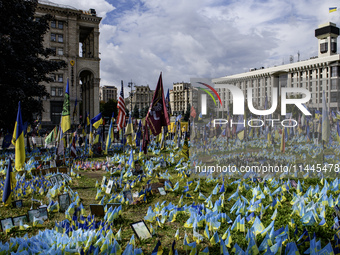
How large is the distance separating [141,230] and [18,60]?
705 inches

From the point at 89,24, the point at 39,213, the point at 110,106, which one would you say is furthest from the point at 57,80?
the point at 39,213

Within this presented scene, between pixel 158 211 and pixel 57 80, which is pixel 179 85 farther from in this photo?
pixel 158 211

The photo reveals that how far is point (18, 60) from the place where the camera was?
19.1 metres

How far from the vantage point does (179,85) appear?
467 feet

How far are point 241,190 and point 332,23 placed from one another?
79.9 m

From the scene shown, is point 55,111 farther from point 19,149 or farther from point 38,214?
point 38,214

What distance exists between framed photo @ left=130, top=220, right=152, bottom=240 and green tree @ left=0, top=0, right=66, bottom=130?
16089 mm

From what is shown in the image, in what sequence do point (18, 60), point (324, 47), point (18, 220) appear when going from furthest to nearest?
1. point (324, 47)
2. point (18, 60)
3. point (18, 220)

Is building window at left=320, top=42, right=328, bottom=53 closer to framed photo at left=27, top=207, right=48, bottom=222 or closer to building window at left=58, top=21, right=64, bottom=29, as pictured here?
building window at left=58, top=21, right=64, bottom=29

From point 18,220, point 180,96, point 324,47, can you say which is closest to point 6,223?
point 18,220

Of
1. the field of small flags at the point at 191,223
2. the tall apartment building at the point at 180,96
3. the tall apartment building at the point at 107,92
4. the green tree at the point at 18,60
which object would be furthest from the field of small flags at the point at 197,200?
the tall apartment building at the point at 107,92

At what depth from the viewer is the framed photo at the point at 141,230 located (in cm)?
572

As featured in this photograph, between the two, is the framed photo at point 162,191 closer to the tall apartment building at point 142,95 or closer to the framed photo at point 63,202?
the framed photo at point 63,202

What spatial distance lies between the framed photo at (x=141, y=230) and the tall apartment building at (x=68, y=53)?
46880mm
